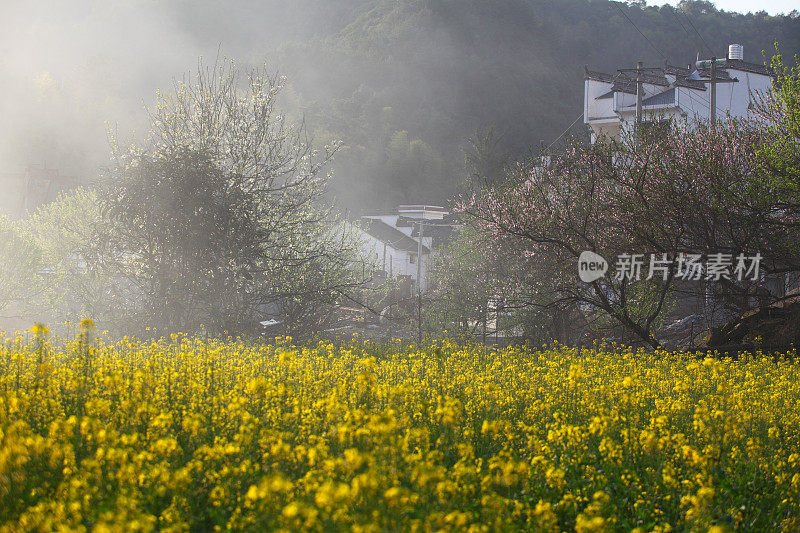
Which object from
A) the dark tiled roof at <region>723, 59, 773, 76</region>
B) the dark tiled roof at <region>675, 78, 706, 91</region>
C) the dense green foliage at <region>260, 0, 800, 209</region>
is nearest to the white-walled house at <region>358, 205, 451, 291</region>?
the dense green foliage at <region>260, 0, 800, 209</region>

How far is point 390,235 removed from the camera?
63.4m

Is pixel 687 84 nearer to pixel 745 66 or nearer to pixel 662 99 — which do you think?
pixel 662 99

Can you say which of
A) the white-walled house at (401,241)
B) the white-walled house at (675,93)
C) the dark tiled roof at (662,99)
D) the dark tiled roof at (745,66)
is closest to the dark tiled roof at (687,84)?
the white-walled house at (675,93)

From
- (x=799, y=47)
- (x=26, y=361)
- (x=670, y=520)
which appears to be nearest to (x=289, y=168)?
(x=26, y=361)

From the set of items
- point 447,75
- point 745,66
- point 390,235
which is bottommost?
point 390,235

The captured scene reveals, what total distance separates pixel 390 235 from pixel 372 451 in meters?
59.3

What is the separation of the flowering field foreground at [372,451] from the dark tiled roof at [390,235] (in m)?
50.2

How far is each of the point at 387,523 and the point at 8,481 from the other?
1932 mm

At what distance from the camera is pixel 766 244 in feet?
46.5

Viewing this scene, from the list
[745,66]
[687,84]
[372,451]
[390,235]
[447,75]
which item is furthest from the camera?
[447,75]

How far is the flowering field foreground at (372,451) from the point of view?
3.47 m

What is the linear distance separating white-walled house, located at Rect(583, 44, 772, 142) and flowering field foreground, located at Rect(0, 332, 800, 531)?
26984 mm

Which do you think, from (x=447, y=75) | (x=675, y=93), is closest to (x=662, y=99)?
(x=675, y=93)

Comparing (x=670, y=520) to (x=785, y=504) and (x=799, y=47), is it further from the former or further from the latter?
(x=799, y=47)
